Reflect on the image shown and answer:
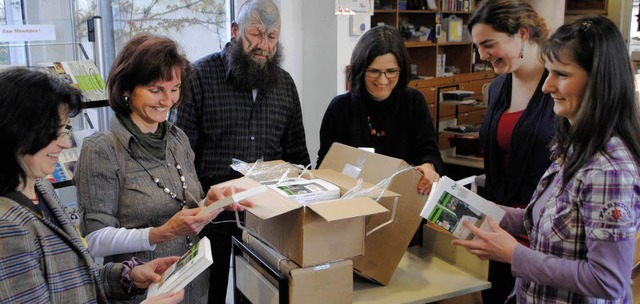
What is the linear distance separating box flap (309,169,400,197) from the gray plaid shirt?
1.87 ft

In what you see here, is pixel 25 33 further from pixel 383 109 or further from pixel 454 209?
pixel 454 209

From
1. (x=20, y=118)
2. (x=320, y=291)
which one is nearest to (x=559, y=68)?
(x=320, y=291)

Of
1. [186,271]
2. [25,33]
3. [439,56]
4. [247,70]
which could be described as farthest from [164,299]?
[439,56]

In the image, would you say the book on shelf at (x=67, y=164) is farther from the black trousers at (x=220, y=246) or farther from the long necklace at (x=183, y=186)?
the long necklace at (x=183, y=186)

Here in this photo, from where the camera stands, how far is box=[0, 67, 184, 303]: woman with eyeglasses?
3.85 feet

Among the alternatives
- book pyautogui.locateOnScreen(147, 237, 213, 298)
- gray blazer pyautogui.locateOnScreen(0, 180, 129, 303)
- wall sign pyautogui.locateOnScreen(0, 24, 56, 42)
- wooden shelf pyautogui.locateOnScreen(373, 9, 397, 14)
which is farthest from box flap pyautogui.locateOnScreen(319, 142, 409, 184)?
wooden shelf pyautogui.locateOnScreen(373, 9, 397, 14)

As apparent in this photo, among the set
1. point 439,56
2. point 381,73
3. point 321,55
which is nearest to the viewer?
point 381,73

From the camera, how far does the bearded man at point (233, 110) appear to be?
2430mm

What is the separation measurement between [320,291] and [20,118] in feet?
3.08

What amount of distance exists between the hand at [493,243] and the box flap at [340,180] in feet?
0.93

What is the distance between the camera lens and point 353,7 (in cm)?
407

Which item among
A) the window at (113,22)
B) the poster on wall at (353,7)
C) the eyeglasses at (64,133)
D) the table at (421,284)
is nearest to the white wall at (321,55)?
the poster on wall at (353,7)

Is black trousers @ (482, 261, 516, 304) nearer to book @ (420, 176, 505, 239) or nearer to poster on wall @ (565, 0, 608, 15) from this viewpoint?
book @ (420, 176, 505, 239)

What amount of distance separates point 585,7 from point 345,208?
7459mm
